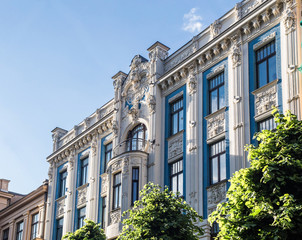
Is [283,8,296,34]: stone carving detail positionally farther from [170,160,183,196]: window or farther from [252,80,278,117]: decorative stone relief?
[170,160,183,196]: window

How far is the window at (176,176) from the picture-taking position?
29.2m

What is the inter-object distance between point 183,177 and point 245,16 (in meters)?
8.35

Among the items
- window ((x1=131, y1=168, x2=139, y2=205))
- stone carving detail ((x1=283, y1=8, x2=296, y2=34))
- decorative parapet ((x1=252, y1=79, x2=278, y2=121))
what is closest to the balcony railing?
window ((x1=131, y1=168, x2=139, y2=205))

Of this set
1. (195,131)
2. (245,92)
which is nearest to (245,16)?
(245,92)

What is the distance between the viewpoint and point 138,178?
1218 inches

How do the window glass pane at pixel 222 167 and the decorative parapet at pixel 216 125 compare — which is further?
the decorative parapet at pixel 216 125

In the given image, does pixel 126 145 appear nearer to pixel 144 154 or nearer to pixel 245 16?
pixel 144 154

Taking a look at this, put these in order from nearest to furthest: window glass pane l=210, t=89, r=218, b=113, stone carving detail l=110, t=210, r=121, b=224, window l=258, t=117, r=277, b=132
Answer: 1. window l=258, t=117, r=277, b=132
2. window glass pane l=210, t=89, r=218, b=113
3. stone carving detail l=110, t=210, r=121, b=224

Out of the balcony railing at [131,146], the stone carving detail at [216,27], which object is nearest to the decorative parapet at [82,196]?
the balcony railing at [131,146]

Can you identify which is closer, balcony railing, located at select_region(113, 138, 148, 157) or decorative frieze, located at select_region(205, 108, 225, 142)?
decorative frieze, located at select_region(205, 108, 225, 142)

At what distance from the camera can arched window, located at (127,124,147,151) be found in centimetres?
3238

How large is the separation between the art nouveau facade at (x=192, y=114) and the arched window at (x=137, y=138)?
59 millimetres

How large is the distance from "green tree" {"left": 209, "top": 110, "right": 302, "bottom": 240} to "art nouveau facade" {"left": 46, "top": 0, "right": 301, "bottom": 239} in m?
6.30

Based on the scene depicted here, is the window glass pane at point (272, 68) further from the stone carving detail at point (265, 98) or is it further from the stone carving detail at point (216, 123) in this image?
the stone carving detail at point (216, 123)
